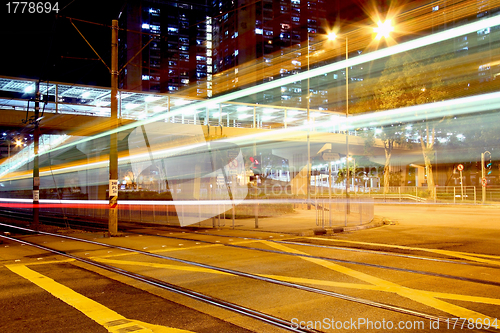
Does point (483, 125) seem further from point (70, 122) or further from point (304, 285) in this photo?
point (304, 285)

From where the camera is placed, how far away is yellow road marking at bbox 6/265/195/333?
202 inches

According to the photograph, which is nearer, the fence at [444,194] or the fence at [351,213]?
the fence at [351,213]

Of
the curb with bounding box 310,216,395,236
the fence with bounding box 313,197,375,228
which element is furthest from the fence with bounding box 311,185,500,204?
the curb with bounding box 310,216,395,236

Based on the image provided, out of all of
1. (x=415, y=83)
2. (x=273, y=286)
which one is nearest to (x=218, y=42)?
(x=415, y=83)

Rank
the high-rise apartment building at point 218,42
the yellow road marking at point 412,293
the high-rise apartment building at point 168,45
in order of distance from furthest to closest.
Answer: the high-rise apartment building at point 168,45
the high-rise apartment building at point 218,42
the yellow road marking at point 412,293

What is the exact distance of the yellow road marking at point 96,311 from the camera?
16.9 ft

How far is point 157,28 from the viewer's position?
130875 mm

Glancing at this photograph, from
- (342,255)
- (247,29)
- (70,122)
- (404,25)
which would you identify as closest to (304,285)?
(342,255)

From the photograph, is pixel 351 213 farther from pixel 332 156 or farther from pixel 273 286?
pixel 273 286

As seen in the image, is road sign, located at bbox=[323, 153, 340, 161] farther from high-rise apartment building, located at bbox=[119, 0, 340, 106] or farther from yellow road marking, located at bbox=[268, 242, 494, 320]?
high-rise apartment building, located at bbox=[119, 0, 340, 106]

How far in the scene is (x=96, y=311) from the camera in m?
5.95

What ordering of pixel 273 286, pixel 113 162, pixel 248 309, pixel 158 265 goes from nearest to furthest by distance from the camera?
pixel 248 309, pixel 273 286, pixel 158 265, pixel 113 162

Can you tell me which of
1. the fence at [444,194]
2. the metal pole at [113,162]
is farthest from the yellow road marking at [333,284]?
the fence at [444,194]

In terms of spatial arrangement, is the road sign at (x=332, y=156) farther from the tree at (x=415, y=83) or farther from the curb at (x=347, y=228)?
the tree at (x=415, y=83)
